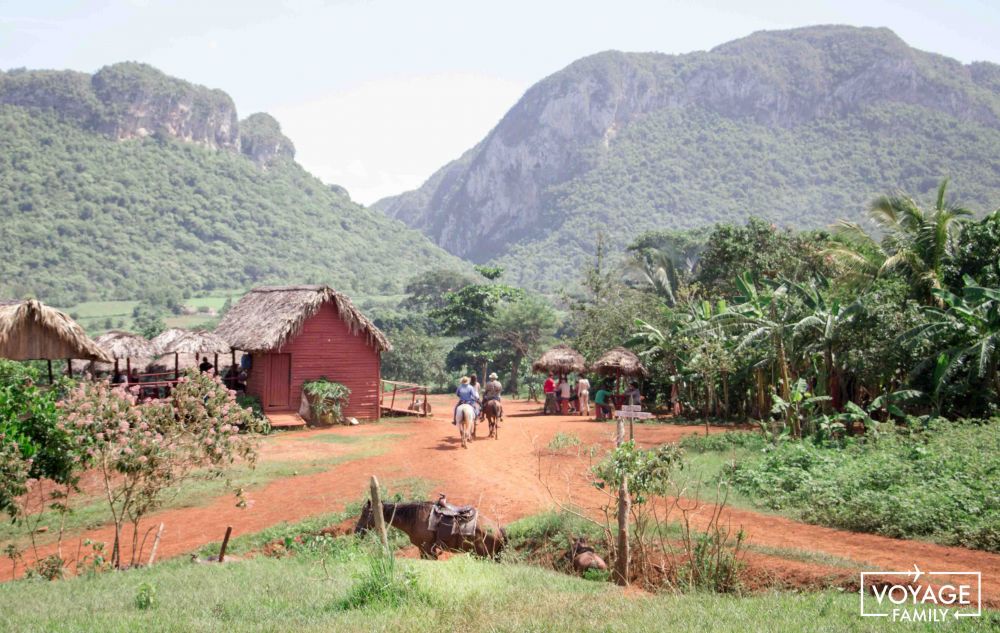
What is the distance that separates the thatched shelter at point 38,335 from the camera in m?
15.7

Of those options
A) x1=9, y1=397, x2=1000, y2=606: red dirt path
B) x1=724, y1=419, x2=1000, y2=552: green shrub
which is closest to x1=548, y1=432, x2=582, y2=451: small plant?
x1=9, y1=397, x2=1000, y2=606: red dirt path

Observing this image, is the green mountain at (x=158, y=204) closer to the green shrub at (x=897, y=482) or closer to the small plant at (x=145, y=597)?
the small plant at (x=145, y=597)

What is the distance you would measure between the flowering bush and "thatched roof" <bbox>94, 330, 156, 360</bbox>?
17342mm

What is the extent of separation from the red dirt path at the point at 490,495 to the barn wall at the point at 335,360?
2715 mm

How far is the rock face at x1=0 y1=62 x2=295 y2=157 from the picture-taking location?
303ft

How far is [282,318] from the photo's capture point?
22.0 m

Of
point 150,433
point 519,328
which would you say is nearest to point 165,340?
point 519,328

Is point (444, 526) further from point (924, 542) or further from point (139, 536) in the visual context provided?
point (924, 542)

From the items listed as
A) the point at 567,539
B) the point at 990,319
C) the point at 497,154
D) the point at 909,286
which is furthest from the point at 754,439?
the point at 497,154

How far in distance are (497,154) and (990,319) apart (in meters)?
133

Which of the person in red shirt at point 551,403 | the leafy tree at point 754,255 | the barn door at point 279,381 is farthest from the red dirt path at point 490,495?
the leafy tree at point 754,255

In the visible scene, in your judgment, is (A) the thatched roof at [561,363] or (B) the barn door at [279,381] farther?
(A) the thatched roof at [561,363]

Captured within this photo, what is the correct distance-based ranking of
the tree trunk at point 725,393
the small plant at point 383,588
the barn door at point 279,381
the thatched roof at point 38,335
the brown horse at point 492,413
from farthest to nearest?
the barn door at point 279,381 < the tree trunk at point 725,393 < the brown horse at point 492,413 < the thatched roof at point 38,335 < the small plant at point 383,588

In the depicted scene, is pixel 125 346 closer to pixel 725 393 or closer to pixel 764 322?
pixel 725 393
